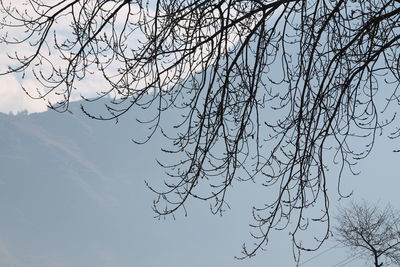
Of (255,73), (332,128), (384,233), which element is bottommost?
(332,128)

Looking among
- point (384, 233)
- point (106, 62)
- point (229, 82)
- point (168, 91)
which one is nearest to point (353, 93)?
point (229, 82)

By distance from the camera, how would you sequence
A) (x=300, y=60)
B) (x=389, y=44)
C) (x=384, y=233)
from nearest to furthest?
(x=389, y=44), (x=300, y=60), (x=384, y=233)

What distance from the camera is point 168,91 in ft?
24.7

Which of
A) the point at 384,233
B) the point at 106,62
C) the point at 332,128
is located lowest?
the point at 332,128

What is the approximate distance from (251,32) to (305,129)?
1.21m

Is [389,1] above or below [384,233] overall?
below

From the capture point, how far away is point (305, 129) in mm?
7625

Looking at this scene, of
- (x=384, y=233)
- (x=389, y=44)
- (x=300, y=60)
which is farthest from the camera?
(x=384, y=233)

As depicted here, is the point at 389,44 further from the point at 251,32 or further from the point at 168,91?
the point at 168,91

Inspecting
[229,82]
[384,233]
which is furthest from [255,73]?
[384,233]

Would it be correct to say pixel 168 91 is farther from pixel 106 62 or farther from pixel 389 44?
pixel 389 44

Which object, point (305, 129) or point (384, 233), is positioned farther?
point (384, 233)

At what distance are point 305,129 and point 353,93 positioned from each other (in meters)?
0.81

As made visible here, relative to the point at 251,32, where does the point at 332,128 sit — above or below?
below
